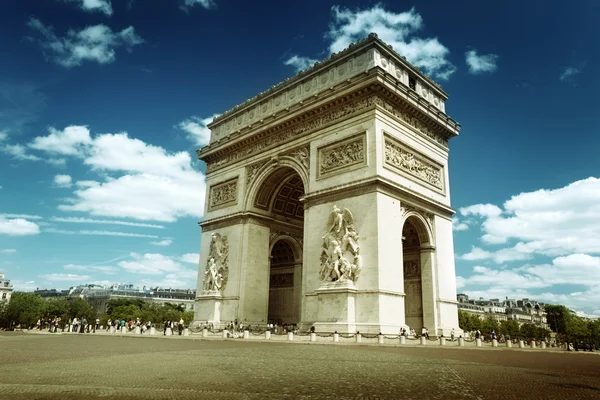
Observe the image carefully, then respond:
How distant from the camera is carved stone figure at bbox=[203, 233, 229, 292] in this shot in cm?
2653

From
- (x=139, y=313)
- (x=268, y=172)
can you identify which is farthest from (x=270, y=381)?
(x=139, y=313)

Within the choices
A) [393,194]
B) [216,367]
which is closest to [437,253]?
[393,194]

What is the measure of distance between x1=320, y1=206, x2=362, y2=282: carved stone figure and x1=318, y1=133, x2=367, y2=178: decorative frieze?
216 cm

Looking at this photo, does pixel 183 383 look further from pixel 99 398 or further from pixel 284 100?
pixel 284 100

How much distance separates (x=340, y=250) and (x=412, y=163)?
20.5ft

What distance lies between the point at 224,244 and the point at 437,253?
12.3 metres

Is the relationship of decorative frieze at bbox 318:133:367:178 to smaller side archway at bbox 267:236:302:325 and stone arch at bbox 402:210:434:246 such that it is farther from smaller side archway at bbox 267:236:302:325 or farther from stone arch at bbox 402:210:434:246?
smaller side archway at bbox 267:236:302:325

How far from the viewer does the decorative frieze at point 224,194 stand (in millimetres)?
28156

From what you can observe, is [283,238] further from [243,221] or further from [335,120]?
[335,120]

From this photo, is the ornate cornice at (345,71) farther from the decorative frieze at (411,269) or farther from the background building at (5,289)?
the background building at (5,289)

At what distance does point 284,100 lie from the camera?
26422mm

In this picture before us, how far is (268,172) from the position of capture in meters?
26.1

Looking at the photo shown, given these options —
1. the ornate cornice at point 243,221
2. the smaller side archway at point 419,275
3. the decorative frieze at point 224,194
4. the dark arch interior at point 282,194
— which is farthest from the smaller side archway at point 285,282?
the smaller side archway at point 419,275

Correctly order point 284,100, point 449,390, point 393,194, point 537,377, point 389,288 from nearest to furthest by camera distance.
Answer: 1. point 449,390
2. point 537,377
3. point 389,288
4. point 393,194
5. point 284,100
